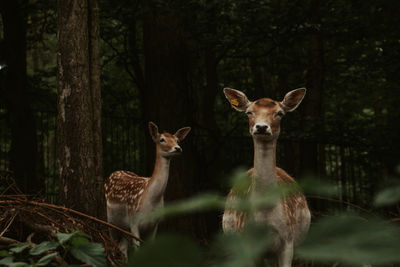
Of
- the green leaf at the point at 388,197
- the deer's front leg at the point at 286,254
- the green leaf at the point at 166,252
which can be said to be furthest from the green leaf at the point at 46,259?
the deer's front leg at the point at 286,254

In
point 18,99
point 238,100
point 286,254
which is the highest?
point 18,99

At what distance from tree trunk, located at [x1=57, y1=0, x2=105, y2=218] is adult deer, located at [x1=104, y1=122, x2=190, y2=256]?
234 centimetres

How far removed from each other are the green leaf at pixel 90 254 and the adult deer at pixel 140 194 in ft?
12.7

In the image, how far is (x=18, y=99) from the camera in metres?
8.84

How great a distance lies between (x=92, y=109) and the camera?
153 inches

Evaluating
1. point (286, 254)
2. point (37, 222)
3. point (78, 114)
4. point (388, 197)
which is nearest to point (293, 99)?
point (286, 254)

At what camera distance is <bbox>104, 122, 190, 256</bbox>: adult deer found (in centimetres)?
616

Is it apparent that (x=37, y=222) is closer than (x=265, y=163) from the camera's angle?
Yes

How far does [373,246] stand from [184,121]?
25.9ft

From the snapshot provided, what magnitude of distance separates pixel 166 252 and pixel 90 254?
1.67 metres

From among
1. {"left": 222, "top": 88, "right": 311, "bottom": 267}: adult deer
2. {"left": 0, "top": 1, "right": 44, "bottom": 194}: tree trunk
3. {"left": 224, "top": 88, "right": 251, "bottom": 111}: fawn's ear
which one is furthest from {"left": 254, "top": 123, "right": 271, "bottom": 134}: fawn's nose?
{"left": 0, "top": 1, "right": 44, "bottom": 194}: tree trunk

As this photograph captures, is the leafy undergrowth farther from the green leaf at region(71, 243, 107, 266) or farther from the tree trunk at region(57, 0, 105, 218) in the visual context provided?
the tree trunk at region(57, 0, 105, 218)

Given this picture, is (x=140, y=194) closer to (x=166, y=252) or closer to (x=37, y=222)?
(x=37, y=222)

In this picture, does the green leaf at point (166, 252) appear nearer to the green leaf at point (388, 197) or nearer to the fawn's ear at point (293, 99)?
the green leaf at point (388, 197)
